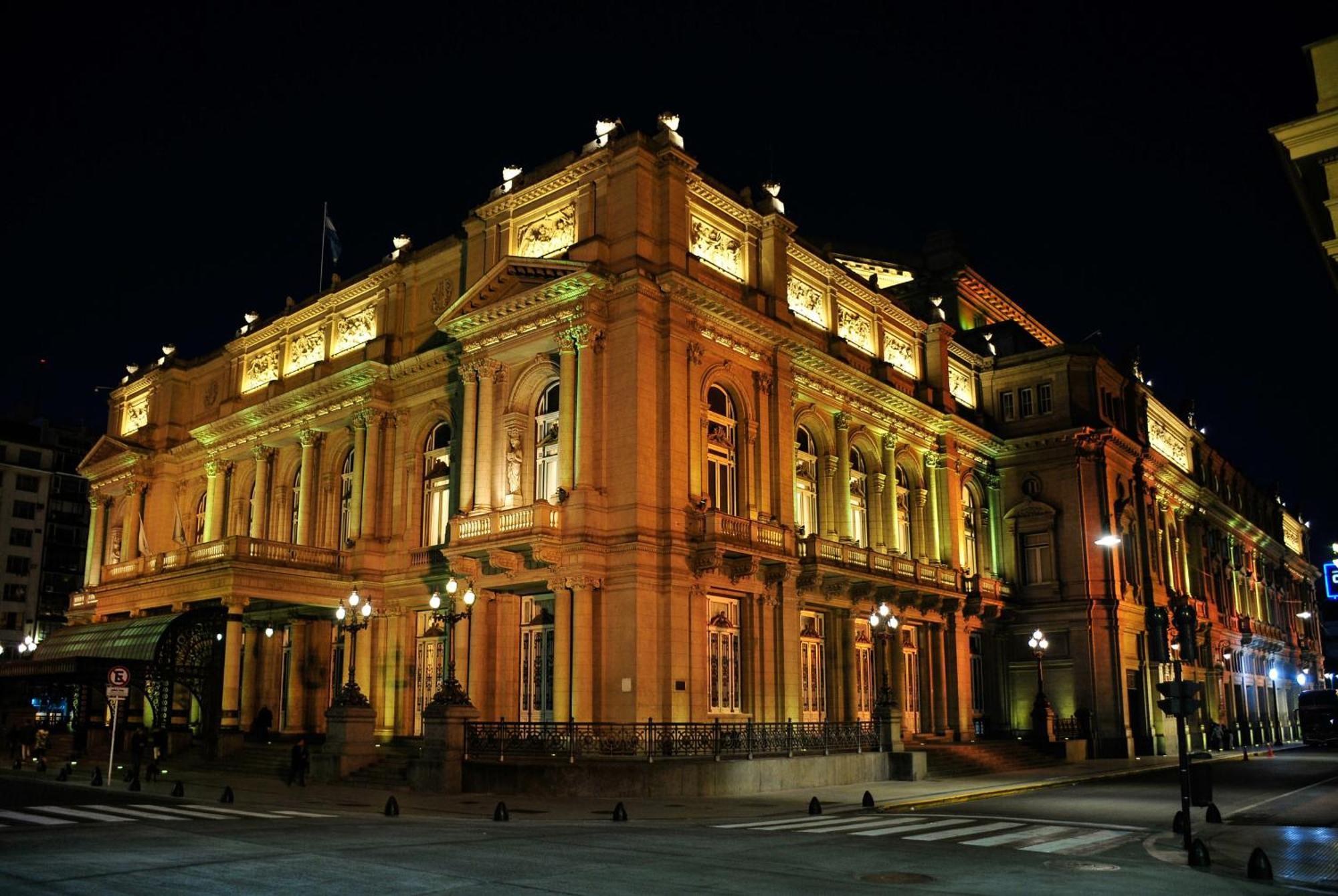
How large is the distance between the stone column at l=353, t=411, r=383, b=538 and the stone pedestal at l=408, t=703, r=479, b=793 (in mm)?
14612

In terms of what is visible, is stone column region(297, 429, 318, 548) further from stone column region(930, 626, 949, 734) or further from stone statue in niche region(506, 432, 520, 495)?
stone column region(930, 626, 949, 734)

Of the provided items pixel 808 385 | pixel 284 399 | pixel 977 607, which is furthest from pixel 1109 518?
pixel 284 399

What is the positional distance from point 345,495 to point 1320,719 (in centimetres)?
5344

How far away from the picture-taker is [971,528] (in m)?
53.3

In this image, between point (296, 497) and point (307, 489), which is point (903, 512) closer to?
point (307, 489)

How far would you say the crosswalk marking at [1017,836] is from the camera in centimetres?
1827

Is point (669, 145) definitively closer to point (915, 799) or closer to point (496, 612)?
point (496, 612)

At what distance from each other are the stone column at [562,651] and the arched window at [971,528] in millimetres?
24641

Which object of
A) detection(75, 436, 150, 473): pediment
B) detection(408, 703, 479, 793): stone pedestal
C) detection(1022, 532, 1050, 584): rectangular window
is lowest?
detection(408, 703, 479, 793): stone pedestal

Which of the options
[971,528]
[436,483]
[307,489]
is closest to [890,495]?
[971,528]

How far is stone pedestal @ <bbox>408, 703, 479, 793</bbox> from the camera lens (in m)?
28.7

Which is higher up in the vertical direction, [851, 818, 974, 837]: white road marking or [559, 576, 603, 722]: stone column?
[559, 576, 603, 722]: stone column

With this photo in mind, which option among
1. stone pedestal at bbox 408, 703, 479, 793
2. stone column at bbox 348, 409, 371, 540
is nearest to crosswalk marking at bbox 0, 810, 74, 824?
stone pedestal at bbox 408, 703, 479, 793

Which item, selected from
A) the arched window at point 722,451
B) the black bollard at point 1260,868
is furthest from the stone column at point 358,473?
the black bollard at point 1260,868
